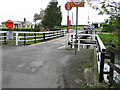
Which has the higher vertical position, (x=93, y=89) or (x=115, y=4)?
(x=115, y=4)

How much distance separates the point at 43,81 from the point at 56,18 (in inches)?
1177

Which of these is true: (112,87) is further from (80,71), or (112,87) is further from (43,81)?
(43,81)

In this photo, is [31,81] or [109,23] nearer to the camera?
[109,23]

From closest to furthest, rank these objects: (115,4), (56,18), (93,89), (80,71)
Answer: (115,4) → (93,89) → (80,71) → (56,18)

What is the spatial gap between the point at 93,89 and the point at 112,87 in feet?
1.53

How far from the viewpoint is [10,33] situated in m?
10.6

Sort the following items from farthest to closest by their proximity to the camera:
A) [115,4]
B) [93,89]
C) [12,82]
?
[12,82] < [93,89] < [115,4]

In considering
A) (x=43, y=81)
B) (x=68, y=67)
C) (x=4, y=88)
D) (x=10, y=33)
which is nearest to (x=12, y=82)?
(x=4, y=88)

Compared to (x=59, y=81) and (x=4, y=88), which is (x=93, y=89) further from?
(x=4, y=88)

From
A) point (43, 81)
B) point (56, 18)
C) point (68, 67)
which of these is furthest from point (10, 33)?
point (56, 18)

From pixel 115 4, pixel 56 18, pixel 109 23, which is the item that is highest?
pixel 56 18

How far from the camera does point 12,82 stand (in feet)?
11.9

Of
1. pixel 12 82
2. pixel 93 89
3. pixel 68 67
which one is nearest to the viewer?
pixel 93 89

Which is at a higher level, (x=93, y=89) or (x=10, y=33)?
(x=10, y=33)
